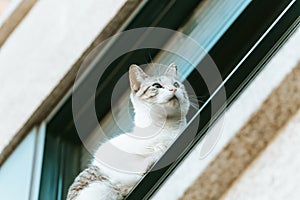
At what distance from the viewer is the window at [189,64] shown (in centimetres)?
→ 96

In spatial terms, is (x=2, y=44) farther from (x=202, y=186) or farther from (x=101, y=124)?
(x=202, y=186)

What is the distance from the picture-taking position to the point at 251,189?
2.72ft

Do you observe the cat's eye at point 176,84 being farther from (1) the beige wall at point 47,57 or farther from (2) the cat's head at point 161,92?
(1) the beige wall at point 47,57

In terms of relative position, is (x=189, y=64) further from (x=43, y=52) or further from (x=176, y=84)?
(x=43, y=52)

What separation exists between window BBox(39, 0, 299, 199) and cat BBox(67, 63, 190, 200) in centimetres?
7

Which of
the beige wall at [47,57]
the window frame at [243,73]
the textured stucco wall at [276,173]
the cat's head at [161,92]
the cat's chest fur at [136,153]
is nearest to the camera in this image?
the textured stucco wall at [276,173]

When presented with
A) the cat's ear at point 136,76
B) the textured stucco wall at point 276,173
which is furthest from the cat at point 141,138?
the textured stucco wall at point 276,173

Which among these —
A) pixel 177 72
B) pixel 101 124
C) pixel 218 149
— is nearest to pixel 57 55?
pixel 101 124

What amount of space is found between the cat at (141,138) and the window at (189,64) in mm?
68

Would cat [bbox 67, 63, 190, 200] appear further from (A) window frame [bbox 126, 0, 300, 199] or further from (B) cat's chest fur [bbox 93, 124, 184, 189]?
(A) window frame [bbox 126, 0, 300, 199]

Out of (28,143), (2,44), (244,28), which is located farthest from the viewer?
(2,44)

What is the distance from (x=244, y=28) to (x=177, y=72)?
0.87 feet

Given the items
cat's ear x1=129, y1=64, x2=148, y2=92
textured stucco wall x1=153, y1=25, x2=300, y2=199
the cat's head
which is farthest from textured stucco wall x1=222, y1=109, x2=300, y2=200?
cat's ear x1=129, y1=64, x2=148, y2=92

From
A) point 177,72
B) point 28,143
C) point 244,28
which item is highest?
point 244,28
